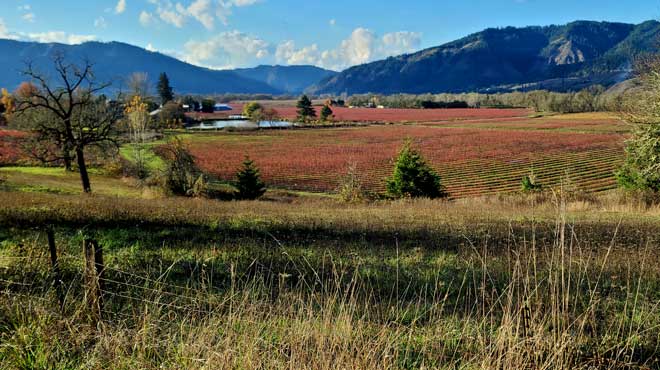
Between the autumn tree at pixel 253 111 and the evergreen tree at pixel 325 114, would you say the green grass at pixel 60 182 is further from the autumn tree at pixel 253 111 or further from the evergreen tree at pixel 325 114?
the evergreen tree at pixel 325 114

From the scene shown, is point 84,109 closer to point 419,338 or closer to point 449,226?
point 449,226

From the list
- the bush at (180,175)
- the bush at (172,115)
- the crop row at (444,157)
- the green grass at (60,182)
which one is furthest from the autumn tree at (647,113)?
the bush at (172,115)

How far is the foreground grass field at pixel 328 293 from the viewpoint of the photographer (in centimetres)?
372

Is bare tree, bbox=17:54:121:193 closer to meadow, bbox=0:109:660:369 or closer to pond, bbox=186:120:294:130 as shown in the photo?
meadow, bbox=0:109:660:369

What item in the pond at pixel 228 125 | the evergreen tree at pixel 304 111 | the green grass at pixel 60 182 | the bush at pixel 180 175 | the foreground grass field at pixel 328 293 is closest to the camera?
the foreground grass field at pixel 328 293

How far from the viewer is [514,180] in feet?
159

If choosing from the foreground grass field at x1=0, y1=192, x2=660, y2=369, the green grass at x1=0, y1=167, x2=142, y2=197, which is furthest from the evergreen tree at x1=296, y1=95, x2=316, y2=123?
the foreground grass field at x1=0, y1=192, x2=660, y2=369

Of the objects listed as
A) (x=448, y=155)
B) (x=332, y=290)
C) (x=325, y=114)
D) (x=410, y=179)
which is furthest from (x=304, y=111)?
(x=332, y=290)

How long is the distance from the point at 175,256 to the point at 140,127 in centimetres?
5597

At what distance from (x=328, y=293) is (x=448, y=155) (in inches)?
2612

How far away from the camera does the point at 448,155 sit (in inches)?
2707

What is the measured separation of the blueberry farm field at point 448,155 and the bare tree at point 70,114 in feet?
63.9

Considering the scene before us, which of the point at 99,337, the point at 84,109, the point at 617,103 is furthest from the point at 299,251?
the point at 84,109

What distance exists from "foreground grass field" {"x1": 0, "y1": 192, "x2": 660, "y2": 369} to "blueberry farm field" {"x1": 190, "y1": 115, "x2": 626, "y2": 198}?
89.3 feet
